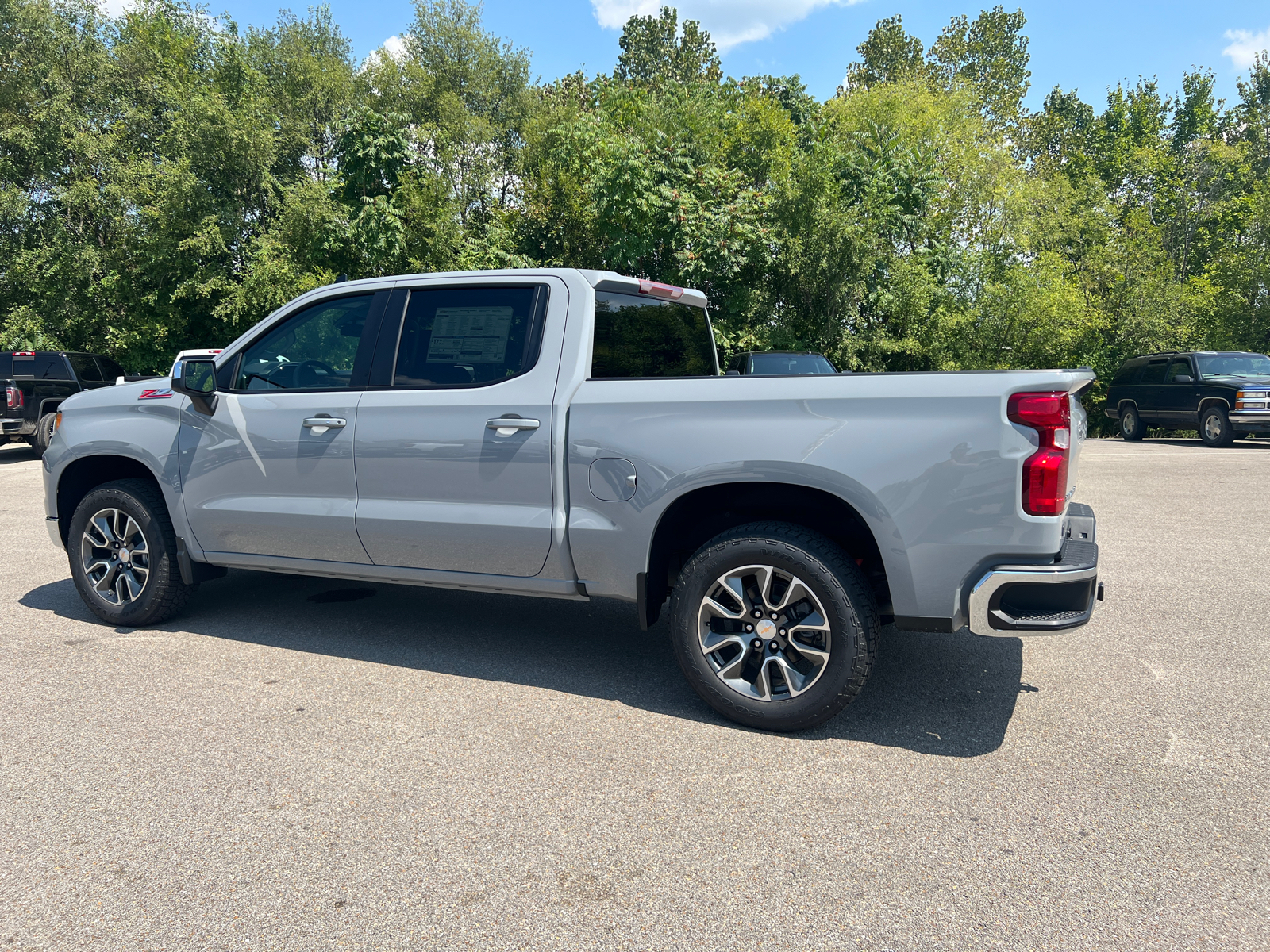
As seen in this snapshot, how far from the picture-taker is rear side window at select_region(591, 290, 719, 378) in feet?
14.6

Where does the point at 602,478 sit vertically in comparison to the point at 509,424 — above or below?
below

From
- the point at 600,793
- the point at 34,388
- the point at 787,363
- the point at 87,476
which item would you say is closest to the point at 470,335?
the point at 600,793

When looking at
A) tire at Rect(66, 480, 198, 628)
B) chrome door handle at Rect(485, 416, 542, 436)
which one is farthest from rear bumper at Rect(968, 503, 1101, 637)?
tire at Rect(66, 480, 198, 628)

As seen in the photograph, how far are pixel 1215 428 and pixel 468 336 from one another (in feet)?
62.8

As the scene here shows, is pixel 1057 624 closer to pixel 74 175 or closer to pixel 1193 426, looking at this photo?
pixel 1193 426

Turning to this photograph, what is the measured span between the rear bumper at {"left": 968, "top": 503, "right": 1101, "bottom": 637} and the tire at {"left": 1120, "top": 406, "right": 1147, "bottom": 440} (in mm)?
20452

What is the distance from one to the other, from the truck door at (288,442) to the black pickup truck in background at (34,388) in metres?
13.9

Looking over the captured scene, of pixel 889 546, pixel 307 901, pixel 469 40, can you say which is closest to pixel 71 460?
pixel 307 901

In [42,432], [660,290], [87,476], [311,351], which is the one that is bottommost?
[42,432]

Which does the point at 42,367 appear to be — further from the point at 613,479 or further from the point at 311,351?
the point at 613,479

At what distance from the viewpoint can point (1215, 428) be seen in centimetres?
1875

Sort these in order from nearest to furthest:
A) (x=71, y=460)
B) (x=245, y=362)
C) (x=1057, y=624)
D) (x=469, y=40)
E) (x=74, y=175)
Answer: (x=1057, y=624) < (x=245, y=362) < (x=71, y=460) < (x=74, y=175) < (x=469, y=40)

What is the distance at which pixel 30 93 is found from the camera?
28156 millimetres

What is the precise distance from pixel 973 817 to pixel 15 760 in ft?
11.9
